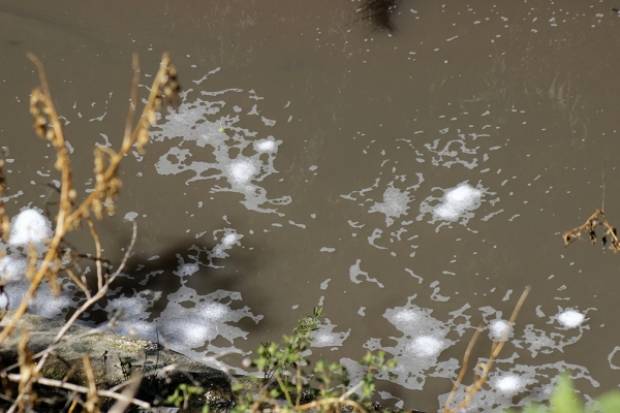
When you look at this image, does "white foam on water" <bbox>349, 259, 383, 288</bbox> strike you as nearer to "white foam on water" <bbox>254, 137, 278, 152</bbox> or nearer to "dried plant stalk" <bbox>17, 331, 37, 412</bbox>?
"white foam on water" <bbox>254, 137, 278, 152</bbox>

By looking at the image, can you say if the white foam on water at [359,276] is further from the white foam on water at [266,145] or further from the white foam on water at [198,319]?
the white foam on water at [266,145]

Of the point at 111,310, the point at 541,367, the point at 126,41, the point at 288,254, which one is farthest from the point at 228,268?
the point at 126,41

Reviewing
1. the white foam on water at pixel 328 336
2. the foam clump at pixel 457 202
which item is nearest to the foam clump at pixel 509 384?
the white foam on water at pixel 328 336

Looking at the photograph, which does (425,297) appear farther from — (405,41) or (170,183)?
(405,41)

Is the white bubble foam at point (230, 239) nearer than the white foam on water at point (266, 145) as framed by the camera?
Yes

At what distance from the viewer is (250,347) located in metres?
2.94

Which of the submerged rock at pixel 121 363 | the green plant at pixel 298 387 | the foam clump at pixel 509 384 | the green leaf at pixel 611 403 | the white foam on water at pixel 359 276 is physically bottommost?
the green leaf at pixel 611 403

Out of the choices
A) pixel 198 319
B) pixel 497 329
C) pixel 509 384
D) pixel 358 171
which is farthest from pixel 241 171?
pixel 509 384

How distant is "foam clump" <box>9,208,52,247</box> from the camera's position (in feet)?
10.4

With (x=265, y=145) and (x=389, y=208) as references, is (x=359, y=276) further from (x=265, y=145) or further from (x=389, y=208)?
(x=265, y=145)

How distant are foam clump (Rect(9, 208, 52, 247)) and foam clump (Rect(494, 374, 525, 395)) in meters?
1.72

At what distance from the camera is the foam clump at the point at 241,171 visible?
3455 mm

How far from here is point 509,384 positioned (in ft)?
9.26

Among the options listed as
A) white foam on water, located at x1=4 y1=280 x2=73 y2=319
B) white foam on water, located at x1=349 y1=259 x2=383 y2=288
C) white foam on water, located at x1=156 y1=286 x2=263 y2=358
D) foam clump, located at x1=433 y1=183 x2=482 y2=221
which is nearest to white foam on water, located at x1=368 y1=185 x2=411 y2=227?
foam clump, located at x1=433 y1=183 x2=482 y2=221
